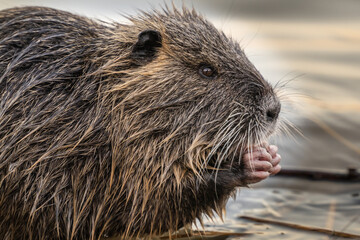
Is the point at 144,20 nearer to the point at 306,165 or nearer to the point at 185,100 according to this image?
the point at 185,100

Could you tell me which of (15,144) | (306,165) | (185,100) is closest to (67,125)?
(15,144)

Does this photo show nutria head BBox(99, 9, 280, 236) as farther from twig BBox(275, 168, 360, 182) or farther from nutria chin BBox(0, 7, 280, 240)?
twig BBox(275, 168, 360, 182)

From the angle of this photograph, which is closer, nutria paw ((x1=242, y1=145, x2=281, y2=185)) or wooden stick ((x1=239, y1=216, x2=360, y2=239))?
nutria paw ((x1=242, y1=145, x2=281, y2=185))

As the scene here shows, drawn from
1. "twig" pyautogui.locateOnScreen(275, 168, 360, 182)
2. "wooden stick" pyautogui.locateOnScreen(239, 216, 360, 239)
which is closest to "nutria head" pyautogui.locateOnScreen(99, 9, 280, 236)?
"wooden stick" pyautogui.locateOnScreen(239, 216, 360, 239)

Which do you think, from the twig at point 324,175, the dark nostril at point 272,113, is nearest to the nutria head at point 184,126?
the dark nostril at point 272,113

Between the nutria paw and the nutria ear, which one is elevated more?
the nutria ear

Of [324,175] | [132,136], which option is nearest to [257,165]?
[132,136]

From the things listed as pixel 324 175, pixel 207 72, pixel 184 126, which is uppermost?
pixel 207 72

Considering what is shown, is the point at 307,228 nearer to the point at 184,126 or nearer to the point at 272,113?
the point at 272,113
